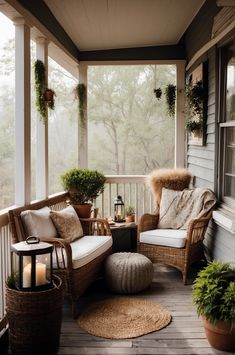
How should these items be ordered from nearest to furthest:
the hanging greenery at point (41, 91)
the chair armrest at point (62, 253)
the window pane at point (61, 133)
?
the chair armrest at point (62, 253), the hanging greenery at point (41, 91), the window pane at point (61, 133)

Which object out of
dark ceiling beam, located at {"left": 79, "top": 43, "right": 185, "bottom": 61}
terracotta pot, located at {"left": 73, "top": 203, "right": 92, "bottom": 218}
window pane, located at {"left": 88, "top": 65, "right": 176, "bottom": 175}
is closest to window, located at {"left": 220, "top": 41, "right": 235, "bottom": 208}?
terracotta pot, located at {"left": 73, "top": 203, "right": 92, "bottom": 218}

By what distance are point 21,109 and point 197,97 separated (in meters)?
2.25

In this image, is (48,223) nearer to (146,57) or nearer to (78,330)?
(78,330)

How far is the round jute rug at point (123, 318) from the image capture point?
327 cm

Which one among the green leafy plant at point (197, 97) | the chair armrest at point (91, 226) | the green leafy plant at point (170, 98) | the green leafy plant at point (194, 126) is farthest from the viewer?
the green leafy plant at point (170, 98)

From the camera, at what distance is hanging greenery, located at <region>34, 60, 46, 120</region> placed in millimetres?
4289

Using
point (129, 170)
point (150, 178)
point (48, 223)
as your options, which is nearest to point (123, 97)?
point (129, 170)

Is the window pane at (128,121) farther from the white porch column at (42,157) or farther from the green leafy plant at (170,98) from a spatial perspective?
the white porch column at (42,157)

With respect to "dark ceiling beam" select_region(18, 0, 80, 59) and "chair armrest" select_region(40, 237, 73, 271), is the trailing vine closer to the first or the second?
"dark ceiling beam" select_region(18, 0, 80, 59)

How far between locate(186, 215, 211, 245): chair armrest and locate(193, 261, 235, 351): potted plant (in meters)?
1.31

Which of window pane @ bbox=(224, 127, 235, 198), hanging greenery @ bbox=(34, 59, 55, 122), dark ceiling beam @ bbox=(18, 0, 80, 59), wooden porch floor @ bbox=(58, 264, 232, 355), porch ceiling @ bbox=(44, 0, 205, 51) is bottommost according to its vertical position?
wooden porch floor @ bbox=(58, 264, 232, 355)

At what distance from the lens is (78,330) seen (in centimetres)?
332

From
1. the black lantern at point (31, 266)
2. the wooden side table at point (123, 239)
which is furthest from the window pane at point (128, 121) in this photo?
the black lantern at point (31, 266)

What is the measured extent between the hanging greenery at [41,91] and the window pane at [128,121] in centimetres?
538
